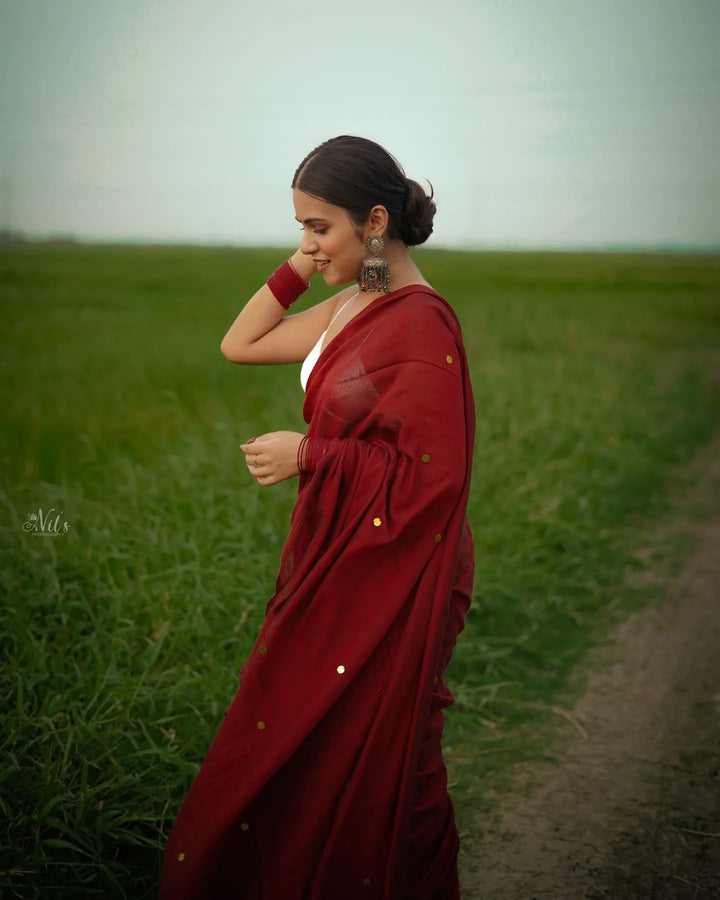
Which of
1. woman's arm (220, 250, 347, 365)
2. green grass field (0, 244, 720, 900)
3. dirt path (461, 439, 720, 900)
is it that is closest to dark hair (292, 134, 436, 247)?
woman's arm (220, 250, 347, 365)

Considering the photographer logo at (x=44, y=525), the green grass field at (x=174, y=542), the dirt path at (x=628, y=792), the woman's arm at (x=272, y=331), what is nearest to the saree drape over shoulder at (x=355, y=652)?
the woman's arm at (x=272, y=331)

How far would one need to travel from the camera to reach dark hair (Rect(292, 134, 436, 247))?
5.86 ft

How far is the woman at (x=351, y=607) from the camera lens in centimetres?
178

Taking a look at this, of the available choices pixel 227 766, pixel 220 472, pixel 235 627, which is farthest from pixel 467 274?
pixel 227 766

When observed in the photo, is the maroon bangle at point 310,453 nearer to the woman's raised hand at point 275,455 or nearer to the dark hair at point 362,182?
the woman's raised hand at point 275,455

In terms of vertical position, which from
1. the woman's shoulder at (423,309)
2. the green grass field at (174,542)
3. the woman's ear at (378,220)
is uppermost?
the woman's ear at (378,220)

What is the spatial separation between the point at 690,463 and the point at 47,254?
5565 millimetres

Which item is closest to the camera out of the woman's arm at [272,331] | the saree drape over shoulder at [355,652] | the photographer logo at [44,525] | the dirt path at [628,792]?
the saree drape over shoulder at [355,652]

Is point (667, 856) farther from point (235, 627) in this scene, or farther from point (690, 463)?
point (690, 463)

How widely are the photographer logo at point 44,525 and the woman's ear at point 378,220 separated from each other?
209cm

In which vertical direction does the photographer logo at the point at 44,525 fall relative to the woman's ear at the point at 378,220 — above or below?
below

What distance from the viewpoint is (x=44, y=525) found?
136 inches

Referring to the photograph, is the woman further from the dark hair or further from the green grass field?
the green grass field

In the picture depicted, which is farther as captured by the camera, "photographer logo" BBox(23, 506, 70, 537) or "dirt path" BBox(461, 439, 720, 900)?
"photographer logo" BBox(23, 506, 70, 537)
